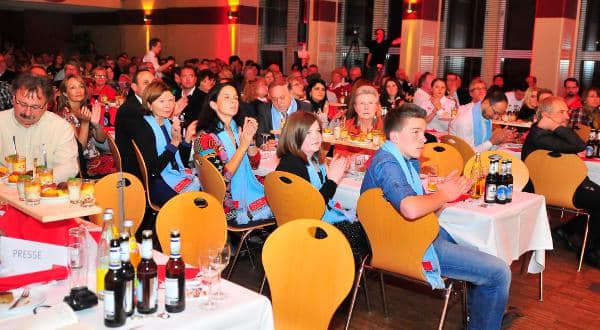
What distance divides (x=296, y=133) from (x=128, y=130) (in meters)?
1.69

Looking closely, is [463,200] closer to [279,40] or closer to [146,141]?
[146,141]

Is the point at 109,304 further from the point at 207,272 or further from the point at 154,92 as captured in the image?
the point at 154,92

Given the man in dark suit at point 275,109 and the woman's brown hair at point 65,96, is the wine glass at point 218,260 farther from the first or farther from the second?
the man in dark suit at point 275,109

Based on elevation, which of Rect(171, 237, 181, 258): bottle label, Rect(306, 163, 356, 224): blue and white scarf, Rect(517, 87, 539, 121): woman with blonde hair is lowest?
Rect(306, 163, 356, 224): blue and white scarf

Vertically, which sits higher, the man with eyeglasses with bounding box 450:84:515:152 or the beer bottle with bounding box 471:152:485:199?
the man with eyeglasses with bounding box 450:84:515:152

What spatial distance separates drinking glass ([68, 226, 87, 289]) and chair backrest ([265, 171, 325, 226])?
4.92ft

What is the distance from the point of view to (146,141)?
4684 millimetres

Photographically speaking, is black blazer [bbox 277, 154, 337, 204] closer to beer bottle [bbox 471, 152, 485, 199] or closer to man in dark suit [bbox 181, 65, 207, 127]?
Answer: beer bottle [bbox 471, 152, 485, 199]

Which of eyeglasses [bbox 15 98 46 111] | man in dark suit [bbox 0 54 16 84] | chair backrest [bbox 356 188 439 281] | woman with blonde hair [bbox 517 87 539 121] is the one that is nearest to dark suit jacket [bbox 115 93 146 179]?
eyeglasses [bbox 15 98 46 111]

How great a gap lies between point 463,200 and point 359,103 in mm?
1674

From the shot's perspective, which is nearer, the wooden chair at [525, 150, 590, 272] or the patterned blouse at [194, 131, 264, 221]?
the patterned blouse at [194, 131, 264, 221]

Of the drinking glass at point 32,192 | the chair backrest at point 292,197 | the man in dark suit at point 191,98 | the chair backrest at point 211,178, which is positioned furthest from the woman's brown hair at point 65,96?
the drinking glass at point 32,192

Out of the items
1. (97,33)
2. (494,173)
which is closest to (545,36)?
(494,173)

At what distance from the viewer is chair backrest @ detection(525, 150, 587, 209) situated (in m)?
4.90
